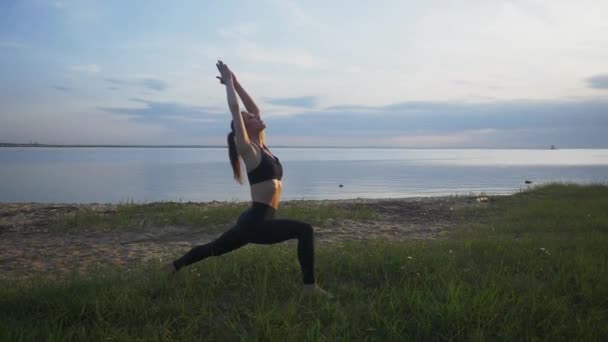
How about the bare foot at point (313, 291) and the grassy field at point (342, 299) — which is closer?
the grassy field at point (342, 299)

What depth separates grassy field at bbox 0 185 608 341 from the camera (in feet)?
12.2

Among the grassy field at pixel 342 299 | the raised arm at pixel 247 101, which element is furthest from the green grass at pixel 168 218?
the raised arm at pixel 247 101

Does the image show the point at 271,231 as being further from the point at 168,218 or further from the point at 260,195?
the point at 168,218

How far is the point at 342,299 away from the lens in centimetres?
452

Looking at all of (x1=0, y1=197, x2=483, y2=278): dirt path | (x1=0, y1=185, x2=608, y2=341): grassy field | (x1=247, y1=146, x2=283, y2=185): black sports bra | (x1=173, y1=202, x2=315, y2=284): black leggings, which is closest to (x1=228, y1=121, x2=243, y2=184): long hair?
(x1=247, y1=146, x2=283, y2=185): black sports bra

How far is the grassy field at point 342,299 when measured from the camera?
3.72 meters

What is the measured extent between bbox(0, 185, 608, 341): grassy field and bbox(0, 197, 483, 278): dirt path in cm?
126

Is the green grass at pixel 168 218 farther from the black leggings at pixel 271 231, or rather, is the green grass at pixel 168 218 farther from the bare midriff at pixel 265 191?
the bare midriff at pixel 265 191

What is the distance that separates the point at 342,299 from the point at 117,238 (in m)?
5.70

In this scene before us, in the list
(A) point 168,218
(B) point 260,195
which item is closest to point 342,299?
(B) point 260,195

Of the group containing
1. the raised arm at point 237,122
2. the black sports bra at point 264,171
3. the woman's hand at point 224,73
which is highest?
the woman's hand at point 224,73

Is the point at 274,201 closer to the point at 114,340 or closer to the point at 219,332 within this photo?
the point at 219,332

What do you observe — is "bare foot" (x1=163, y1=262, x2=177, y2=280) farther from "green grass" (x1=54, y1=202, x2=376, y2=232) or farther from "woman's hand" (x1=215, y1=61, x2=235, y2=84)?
"green grass" (x1=54, y1=202, x2=376, y2=232)

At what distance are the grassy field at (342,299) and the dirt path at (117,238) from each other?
1.26 meters
